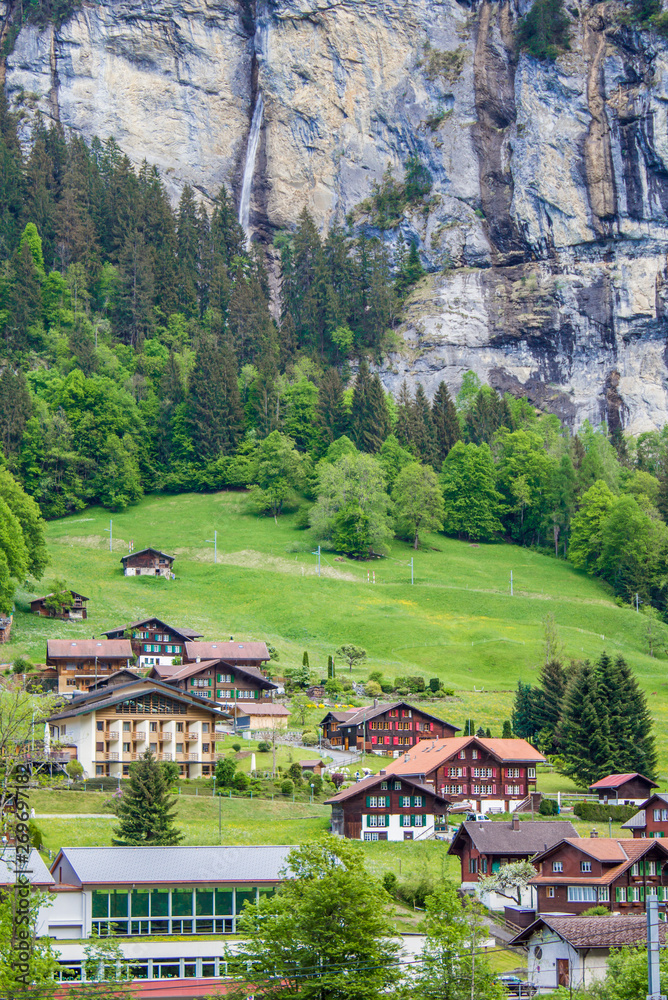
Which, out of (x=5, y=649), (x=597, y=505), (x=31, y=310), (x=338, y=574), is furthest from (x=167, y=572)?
(x=31, y=310)

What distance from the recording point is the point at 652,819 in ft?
210

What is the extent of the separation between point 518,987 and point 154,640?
62431 mm

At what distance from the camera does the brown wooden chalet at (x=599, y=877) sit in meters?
54.0

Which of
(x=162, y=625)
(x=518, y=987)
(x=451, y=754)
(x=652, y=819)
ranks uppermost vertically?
(x=162, y=625)

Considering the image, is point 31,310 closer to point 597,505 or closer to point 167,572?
point 167,572

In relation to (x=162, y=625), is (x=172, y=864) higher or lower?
lower

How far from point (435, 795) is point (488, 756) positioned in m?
7.35

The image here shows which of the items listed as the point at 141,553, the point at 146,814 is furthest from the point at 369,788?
the point at 141,553

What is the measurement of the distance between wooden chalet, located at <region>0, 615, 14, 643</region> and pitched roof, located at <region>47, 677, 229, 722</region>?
23092 millimetres

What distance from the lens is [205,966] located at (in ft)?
152

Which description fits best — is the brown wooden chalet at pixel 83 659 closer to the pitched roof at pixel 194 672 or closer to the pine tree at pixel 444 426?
the pitched roof at pixel 194 672

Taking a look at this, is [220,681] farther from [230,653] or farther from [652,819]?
[652,819]

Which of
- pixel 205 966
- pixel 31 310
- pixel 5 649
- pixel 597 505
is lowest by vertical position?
pixel 205 966

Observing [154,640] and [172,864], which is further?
[154,640]
